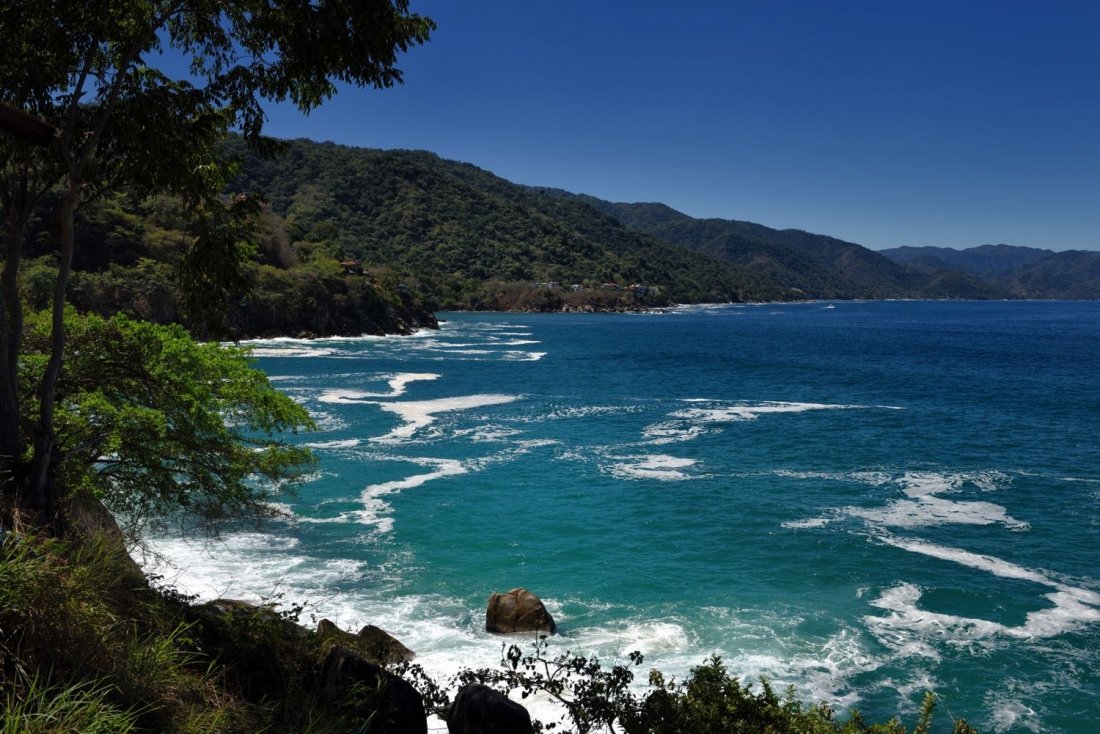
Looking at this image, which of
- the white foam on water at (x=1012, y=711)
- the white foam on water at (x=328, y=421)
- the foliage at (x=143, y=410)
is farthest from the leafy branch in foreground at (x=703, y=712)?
the white foam on water at (x=328, y=421)

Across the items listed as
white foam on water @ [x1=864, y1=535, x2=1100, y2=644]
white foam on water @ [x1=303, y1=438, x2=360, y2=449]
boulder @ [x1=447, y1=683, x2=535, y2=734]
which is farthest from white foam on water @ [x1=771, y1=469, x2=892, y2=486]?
boulder @ [x1=447, y1=683, x2=535, y2=734]

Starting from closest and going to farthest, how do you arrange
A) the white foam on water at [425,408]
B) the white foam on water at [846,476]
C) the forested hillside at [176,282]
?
the white foam on water at [846,476] → the white foam on water at [425,408] → the forested hillside at [176,282]

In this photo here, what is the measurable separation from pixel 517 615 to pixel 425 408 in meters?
32.0

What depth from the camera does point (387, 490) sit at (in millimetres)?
29578

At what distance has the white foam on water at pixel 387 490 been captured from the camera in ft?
84.9

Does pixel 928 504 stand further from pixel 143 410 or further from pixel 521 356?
pixel 521 356

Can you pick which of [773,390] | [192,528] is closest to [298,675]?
[192,528]

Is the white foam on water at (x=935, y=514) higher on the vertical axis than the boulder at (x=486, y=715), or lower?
lower

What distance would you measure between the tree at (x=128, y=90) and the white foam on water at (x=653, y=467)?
2507 centimetres

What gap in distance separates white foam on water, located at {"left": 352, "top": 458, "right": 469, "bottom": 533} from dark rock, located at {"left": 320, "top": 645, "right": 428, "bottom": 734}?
15885mm

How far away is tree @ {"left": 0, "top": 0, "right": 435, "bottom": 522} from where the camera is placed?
9273 millimetres

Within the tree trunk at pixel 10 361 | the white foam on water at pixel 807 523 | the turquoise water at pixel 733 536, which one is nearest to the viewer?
the tree trunk at pixel 10 361

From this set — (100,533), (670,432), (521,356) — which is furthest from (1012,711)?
(521,356)

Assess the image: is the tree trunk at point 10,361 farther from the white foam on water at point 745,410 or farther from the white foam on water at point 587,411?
the white foam on water at point 745,410
